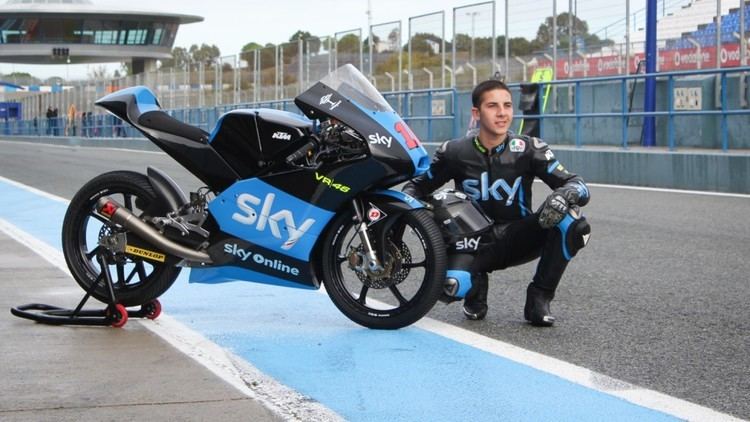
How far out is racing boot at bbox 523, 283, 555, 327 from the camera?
6.09 m

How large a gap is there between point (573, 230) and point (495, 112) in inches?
27.5

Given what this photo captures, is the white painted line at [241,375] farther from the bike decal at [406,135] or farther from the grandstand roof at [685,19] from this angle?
the grandstand roof at [685,19]

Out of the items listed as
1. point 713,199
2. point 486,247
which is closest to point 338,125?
point 486,247

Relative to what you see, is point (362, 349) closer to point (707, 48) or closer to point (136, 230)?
point (136, 230)

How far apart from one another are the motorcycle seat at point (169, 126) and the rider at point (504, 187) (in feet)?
3.40

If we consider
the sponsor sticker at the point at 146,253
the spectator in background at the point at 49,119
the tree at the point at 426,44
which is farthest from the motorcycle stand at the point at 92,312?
the spectator in background at the point at 49,119

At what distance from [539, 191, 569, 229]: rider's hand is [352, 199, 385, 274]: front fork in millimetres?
774

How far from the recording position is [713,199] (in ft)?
45.5

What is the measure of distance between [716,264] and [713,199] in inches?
224

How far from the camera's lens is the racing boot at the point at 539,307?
240 inches

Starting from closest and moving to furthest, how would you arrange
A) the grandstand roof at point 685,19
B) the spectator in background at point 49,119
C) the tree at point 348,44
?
the grandstand roof at point 685,19, the tree at point 348,44, the spectator in background at point 49,119

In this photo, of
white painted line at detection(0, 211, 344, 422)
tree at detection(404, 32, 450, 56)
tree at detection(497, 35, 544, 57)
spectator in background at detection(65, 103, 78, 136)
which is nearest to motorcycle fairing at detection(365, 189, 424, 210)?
white painted line at detection(0, 211, 344, 422)

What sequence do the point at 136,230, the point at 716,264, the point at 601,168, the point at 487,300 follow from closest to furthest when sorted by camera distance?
the point at 136,230 < the point at 487,300 < the point at 716,264 < the point at 601,168

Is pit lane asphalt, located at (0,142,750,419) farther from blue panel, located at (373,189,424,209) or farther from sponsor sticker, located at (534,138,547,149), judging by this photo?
sponsor sticker, located at (534,138,547,149)
